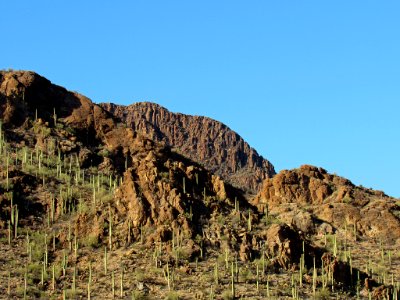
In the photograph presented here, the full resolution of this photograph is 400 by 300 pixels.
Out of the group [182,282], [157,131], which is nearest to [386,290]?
[182,282]

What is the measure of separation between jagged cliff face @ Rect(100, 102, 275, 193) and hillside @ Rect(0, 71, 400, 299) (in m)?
50.0

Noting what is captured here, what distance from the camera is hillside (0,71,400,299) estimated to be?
4503 cm

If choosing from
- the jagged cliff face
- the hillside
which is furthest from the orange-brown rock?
the jagged cliff face

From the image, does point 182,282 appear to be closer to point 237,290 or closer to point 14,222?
point 237,290

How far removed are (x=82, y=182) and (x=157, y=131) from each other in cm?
6920

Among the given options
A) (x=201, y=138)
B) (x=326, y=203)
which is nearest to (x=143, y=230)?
(x=326, y=203)

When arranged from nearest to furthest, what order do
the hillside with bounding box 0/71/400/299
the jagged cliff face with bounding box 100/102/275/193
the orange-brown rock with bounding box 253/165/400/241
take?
1. the hillside with bounding box 0/71/400/299
2. the orange-brown rock with bounding box 253/165/400/241
3. the jagged cliff face with bounding box 100/102/275/193

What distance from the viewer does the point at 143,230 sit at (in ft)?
164

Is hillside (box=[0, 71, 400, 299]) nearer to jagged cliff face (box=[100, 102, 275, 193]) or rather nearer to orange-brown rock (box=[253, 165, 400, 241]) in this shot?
orange-brown rock (box=[253, 165, 400, 241])

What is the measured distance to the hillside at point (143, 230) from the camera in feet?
148

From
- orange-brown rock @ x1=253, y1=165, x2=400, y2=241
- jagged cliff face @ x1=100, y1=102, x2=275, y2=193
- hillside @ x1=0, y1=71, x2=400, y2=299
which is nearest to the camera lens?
hillside @ x1=0, y1=71, x2=400, y2=299

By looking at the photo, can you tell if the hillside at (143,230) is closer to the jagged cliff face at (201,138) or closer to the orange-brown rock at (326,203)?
the orange-brown rock at (326,203)

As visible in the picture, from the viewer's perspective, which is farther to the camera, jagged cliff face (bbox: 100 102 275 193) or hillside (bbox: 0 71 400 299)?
jagged cliff face (bbox: 100 102 275 193)

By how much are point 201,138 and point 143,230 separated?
79086 mm
